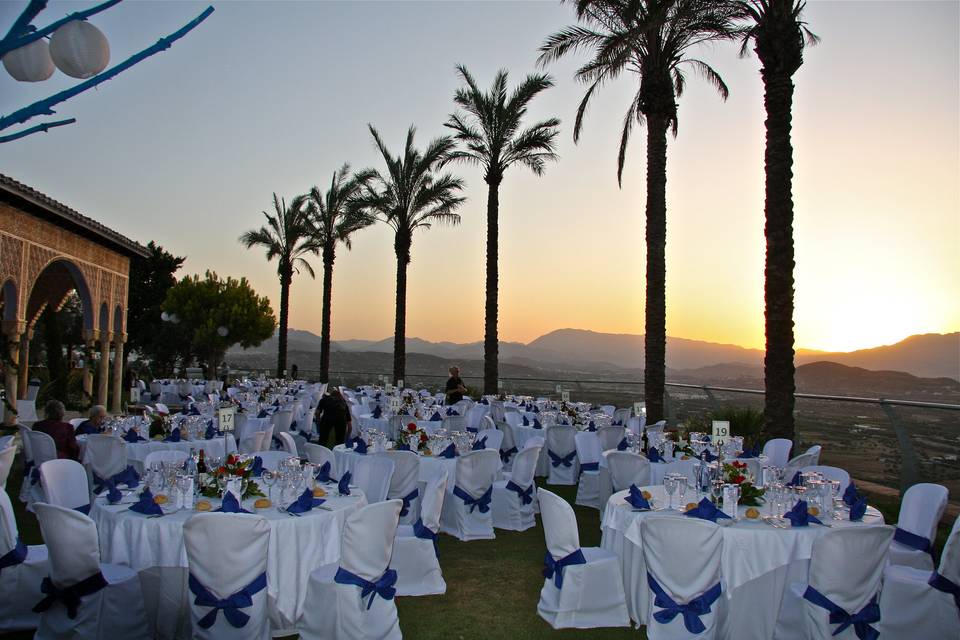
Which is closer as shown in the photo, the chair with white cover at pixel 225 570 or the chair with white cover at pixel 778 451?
the chair with white cover at pixel 225 570

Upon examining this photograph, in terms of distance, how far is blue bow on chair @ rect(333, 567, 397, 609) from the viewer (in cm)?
451

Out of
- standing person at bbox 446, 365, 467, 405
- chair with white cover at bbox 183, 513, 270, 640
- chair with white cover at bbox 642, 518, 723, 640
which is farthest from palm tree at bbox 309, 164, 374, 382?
chair with white cover at bbox 642, 518, 723, 640

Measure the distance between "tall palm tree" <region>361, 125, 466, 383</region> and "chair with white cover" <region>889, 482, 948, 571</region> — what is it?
1879cm

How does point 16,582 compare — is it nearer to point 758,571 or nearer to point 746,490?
point 758,571

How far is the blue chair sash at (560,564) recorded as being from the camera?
5129mm

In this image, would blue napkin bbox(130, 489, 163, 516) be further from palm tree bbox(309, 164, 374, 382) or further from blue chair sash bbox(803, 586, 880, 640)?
palm tree bbox(309, 164, 374, 382)

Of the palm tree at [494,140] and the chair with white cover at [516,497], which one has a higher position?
the palm tree at [494,140]

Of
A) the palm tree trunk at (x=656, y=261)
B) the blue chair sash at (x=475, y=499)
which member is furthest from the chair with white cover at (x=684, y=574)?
the palm tree trunk at (x=656, y=261)

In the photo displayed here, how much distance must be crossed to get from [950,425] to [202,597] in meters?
8.49

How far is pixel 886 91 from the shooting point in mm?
11242

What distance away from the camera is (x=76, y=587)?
14.3ft

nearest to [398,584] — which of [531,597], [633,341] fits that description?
[531,597]

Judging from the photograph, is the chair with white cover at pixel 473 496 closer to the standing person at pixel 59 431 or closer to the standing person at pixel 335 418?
the standing person at pixel 335 418

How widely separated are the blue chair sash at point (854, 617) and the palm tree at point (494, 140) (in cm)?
1523
